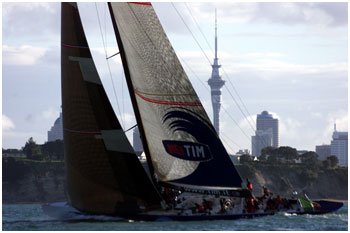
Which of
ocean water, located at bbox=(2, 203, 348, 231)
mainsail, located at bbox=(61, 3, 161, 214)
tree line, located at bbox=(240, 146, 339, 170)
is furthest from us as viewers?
tree line, located at bbox=(240, 146, 339, 170)

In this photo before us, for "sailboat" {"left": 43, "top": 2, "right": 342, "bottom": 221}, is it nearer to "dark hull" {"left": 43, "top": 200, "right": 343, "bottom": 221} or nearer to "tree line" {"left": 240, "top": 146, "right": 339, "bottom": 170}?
"dark hull" {"left": 43, "top": 200, "right": 343, "bottom": 221}

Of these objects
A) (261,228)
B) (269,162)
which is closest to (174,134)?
(261,228)

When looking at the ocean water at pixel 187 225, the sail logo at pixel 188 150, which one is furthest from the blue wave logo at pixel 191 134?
the ocean water at pixel 187 225

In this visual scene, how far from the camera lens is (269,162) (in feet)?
412

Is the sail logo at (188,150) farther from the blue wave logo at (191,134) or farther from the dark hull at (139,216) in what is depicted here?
the dark hull at (139,216)

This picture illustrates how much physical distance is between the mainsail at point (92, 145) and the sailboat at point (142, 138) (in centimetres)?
4

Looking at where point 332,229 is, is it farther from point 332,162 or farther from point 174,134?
point 332,162

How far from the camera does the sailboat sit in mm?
32594

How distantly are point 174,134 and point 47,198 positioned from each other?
236ft

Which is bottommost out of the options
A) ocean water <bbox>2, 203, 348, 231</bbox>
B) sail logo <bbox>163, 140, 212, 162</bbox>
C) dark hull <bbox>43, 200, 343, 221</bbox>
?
ocean water <bbox>2, 203, 348, 231</bbox>

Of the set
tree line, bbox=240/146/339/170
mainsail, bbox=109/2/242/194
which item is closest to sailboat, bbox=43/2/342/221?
mainsail, bbox=109/2/242/194

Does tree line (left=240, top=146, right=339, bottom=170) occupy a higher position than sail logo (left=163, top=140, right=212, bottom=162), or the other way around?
sail logo (left=163, top=140, right=212, bottom=162)

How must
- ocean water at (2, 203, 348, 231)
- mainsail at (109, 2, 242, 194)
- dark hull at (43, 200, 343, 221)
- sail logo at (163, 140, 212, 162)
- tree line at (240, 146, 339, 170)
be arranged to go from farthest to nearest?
tree line at (240, 146, 339, 170)
sail logo at (163, 140, 212, 162)
mainsail at (109, 2, 242, 194)
dark hull at (43, 200, 343, 221)
ocean water at (2, 203, 348, 231)

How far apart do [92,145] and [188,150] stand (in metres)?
3.82
